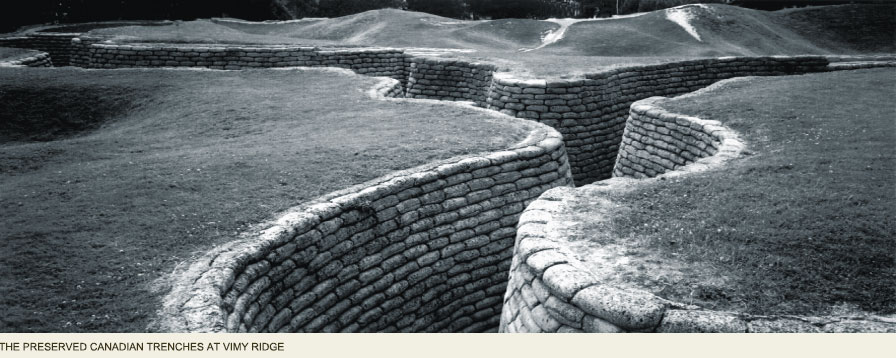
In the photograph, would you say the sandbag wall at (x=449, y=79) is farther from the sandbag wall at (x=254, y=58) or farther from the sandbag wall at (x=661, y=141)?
the sandbag wall at (x=661, y=141)

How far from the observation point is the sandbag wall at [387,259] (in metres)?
4.85

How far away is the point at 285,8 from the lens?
32.8 meters

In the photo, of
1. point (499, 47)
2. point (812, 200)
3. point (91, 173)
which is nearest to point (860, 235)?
point (812, 200)

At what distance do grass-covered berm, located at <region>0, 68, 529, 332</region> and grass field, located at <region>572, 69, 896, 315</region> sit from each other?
2635mm

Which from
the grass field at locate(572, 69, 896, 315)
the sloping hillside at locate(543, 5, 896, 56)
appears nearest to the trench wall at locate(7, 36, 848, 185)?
the grass field at locate(572, 69, 896, 315)

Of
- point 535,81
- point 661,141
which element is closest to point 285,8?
point 535,81

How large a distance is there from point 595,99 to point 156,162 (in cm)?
795

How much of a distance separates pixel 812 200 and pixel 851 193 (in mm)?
430

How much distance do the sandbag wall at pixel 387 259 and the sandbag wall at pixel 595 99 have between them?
131 inches

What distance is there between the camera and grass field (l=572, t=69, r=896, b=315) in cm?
425

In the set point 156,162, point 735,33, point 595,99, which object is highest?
point 735,33

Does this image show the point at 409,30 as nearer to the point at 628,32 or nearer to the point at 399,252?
the point at 628,32

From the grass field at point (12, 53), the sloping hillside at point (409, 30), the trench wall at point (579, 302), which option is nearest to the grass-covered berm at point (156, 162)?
the trench wall at point (579, 302)

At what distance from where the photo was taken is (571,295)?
431cm
